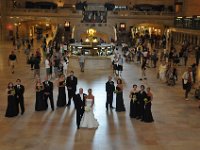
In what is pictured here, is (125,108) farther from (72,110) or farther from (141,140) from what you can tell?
(141,140)

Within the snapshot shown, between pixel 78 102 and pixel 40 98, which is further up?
pixel 78 102

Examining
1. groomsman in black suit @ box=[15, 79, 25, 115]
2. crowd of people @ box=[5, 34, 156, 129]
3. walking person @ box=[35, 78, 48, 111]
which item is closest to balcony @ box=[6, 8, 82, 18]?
crowd of people @ box=[5, 34, 156, 129]

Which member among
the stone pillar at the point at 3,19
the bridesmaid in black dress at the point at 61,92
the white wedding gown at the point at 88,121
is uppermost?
the stone pillar at the point at 3,19

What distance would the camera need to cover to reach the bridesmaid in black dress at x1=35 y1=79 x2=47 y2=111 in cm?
1305

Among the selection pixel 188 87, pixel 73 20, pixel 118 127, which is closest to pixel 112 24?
pixel 73 20

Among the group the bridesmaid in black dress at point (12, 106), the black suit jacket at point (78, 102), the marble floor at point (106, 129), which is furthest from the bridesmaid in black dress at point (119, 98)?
the bridesmaid in black dress at point (12, 106)

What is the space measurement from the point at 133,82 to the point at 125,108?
225 inches

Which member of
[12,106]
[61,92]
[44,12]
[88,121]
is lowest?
[88,121]

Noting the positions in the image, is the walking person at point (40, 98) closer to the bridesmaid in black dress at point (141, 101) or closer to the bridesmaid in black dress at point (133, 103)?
the bridesmaid in black dress at point (133, 103)

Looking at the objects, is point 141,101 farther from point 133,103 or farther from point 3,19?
point 3,19

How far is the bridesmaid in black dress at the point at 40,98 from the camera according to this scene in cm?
1305

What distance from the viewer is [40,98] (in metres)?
13.2

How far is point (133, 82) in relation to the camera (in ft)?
64.1

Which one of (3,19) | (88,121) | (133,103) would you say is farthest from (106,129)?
(3,19)
